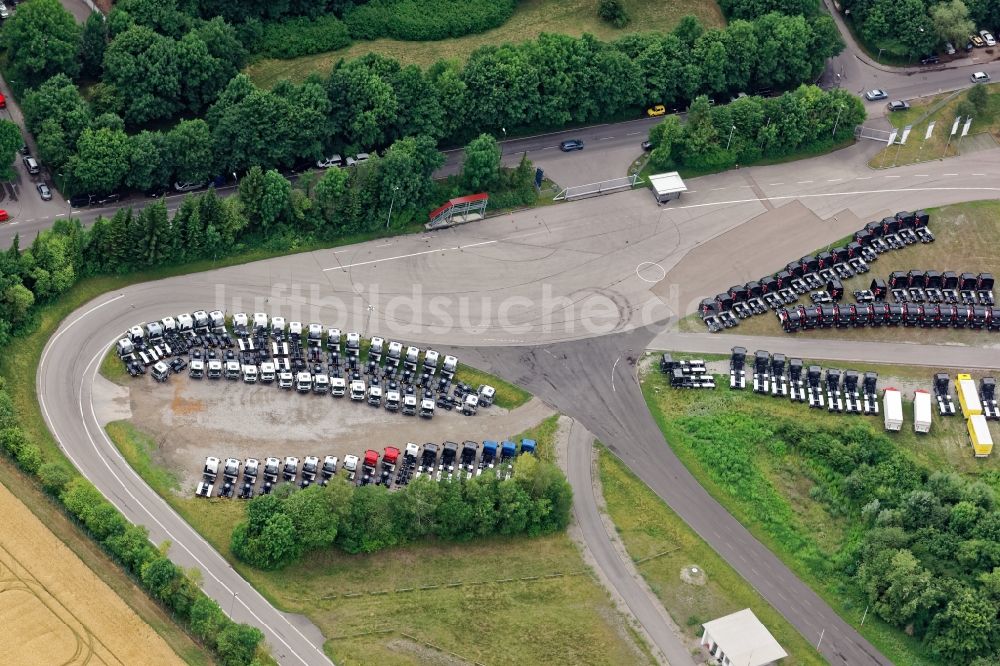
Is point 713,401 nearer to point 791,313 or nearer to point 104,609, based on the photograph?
point 791,313

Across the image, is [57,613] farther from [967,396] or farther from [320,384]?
[967,396]

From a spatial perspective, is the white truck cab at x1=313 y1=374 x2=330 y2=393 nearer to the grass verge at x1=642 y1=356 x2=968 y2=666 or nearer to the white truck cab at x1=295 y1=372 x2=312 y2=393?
the white truck cab at x1=295 y1=372 x2=312 y2=393

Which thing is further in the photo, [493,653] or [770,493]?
[770,493]

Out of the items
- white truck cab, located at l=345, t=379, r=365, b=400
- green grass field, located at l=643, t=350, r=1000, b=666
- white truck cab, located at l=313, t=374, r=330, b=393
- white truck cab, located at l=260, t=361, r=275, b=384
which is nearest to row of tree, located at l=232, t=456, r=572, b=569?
white truck cab, located at l=345, t=379, r=365, b=400

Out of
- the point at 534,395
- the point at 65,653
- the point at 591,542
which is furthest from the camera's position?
the point at 534,395

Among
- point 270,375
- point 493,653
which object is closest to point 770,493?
point 493,653

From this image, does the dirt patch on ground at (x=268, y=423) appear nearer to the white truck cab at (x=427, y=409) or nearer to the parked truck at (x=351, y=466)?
the white truck cab at (x=427, y=409)
